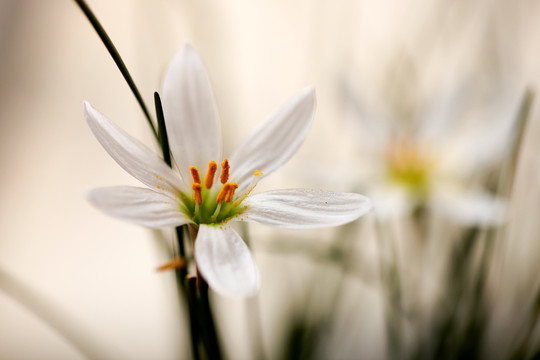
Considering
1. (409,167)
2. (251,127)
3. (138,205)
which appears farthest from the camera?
(251,127)

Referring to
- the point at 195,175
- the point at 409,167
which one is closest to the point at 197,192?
the point at 195,175

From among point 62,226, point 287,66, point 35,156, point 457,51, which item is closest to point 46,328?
point 62,226

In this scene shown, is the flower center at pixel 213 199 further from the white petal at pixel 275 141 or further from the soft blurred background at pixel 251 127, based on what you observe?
the soft blurred background at pixel 251 127

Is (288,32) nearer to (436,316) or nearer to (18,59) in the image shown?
(18,59)

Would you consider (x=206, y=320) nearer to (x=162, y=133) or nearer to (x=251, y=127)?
(x=162, y=133)

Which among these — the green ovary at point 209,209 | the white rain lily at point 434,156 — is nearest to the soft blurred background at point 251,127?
the white rain lily at point 434,156
